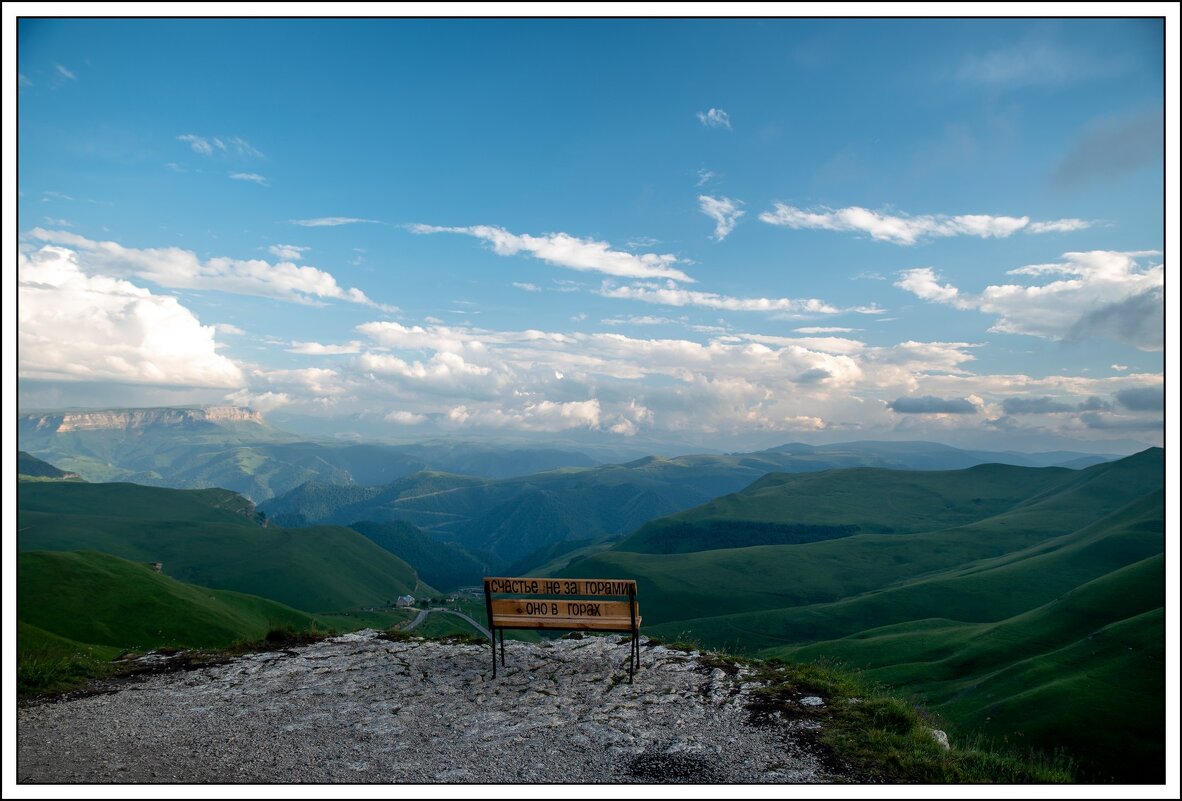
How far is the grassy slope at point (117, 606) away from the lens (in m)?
71.7

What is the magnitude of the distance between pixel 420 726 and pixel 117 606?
90757 millimetres

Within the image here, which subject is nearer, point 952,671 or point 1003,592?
point 952,671

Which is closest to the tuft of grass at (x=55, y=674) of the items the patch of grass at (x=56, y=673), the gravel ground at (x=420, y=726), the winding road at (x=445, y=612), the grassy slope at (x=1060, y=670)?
the patch of grass at (x=56, y=673)

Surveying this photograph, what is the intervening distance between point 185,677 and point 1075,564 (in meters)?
176

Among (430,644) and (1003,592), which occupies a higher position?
(430,644)

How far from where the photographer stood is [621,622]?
1450 centimetres

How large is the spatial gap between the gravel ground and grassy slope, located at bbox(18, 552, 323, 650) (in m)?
64.0

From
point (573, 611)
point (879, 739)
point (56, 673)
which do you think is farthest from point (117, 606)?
point (879, 739)

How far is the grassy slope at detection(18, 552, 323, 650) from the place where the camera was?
71.7 m

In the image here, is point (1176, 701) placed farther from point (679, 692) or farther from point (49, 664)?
point (49, 664)

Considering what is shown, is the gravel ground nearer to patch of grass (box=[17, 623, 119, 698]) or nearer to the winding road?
patch of grass (box=[17, 623, 119, 698])

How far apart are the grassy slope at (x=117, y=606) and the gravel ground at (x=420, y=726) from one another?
6401 cm

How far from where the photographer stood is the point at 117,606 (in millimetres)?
79562

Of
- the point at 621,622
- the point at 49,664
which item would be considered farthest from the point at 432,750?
the point at 49,664
